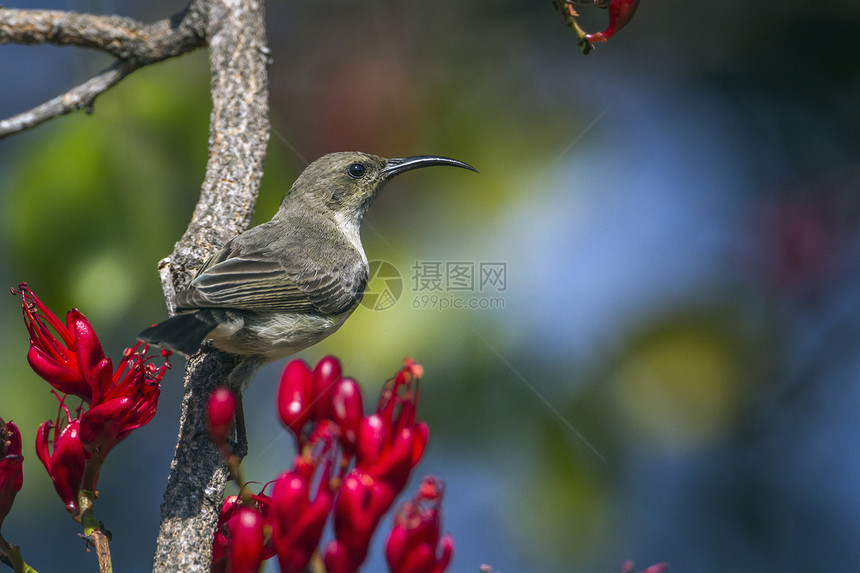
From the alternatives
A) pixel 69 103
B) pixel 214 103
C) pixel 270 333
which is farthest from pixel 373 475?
pixel 69 103

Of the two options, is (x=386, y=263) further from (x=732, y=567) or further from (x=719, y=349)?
(x=732, y=567)

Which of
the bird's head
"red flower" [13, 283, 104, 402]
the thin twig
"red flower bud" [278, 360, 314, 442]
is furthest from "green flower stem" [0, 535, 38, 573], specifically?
the bird's head

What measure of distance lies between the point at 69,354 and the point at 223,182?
4.28 feet

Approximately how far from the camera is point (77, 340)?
8.18ft

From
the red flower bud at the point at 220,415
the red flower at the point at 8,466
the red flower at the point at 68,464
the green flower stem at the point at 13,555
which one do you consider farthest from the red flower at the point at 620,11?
the green flower stem at the point at 13,555

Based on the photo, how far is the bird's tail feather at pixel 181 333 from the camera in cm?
278

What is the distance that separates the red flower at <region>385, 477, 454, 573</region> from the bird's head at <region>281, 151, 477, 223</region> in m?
2.77

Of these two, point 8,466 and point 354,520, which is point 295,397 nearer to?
point 354,520

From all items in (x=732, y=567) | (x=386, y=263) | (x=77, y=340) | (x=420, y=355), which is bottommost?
(x=732, y=567)

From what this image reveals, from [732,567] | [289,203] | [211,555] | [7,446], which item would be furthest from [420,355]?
[732,567]

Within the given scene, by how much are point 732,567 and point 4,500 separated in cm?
464

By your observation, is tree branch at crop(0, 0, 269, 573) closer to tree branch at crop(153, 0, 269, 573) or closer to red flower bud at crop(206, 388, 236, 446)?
tree branch at crop(153, 0, 269, 573)

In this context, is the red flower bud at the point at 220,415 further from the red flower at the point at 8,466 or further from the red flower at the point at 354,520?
the red flower at the point at 8,466

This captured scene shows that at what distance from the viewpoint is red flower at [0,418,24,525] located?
233 cm
